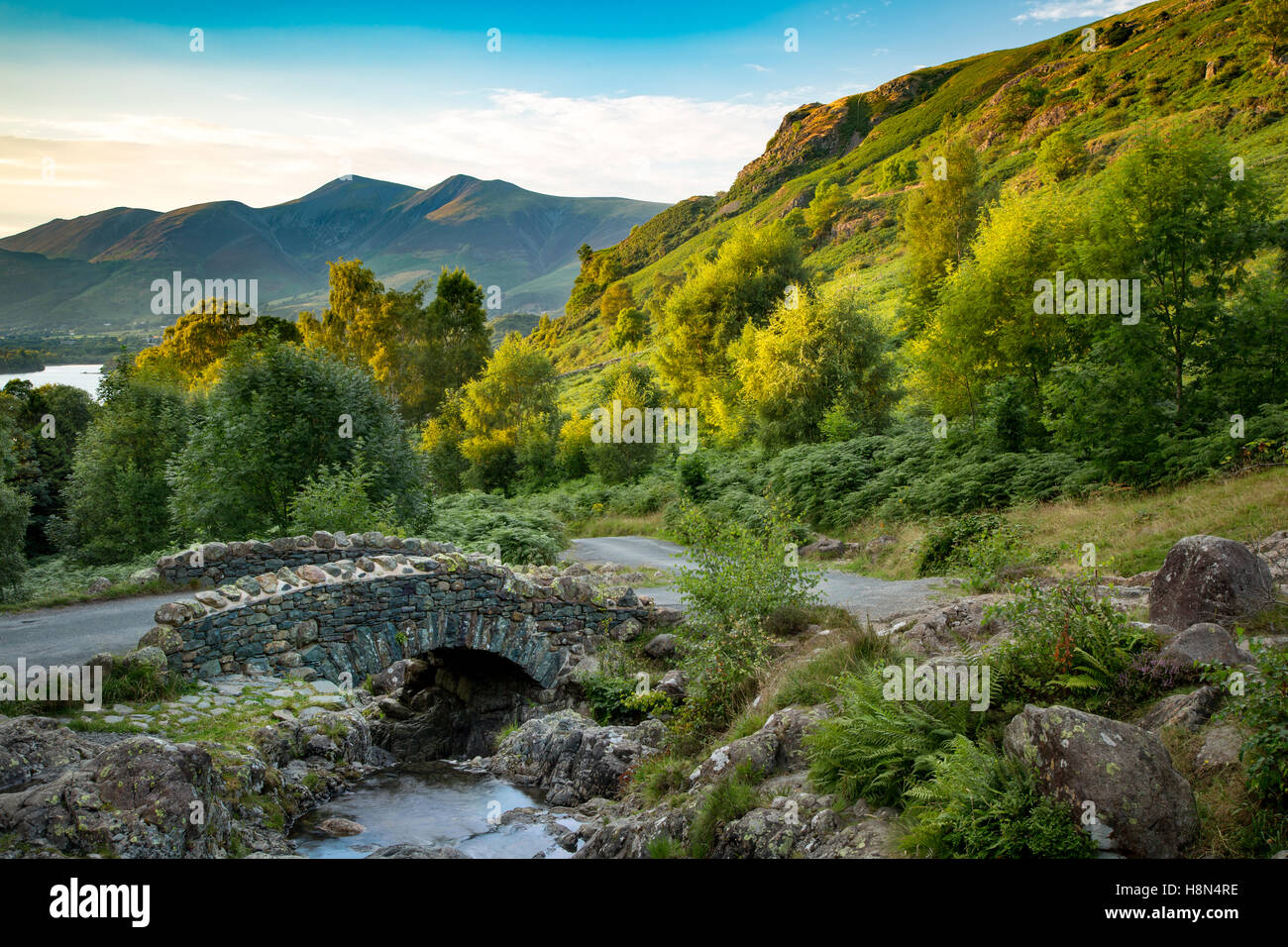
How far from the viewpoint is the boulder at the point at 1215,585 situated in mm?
7461

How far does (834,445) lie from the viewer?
27516 millimetres

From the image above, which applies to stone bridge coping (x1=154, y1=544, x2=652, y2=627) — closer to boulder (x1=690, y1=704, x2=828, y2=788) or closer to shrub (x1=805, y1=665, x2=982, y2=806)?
boulder (x1=690, y1=704, x2=828, y2=788)

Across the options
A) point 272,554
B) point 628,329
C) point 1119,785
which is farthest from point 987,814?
point 628,329

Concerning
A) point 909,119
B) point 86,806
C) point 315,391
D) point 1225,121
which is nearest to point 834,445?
point 315,391

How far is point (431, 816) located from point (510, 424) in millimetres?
35575

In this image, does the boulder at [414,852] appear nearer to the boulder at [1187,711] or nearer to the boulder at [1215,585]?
the boulder at [1187,711]

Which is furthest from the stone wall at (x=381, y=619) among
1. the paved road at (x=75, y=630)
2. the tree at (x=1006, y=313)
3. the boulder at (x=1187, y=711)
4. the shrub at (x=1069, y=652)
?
the tree at (x=1006, y=313)

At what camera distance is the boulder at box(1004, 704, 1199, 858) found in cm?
493

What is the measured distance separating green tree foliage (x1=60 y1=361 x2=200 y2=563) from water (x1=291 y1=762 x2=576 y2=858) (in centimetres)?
2307

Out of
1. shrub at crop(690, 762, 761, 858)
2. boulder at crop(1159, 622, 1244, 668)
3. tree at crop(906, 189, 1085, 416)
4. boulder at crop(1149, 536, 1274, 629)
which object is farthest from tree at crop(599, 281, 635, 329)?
boulder at crop(1159, 622, 1244, 668)
